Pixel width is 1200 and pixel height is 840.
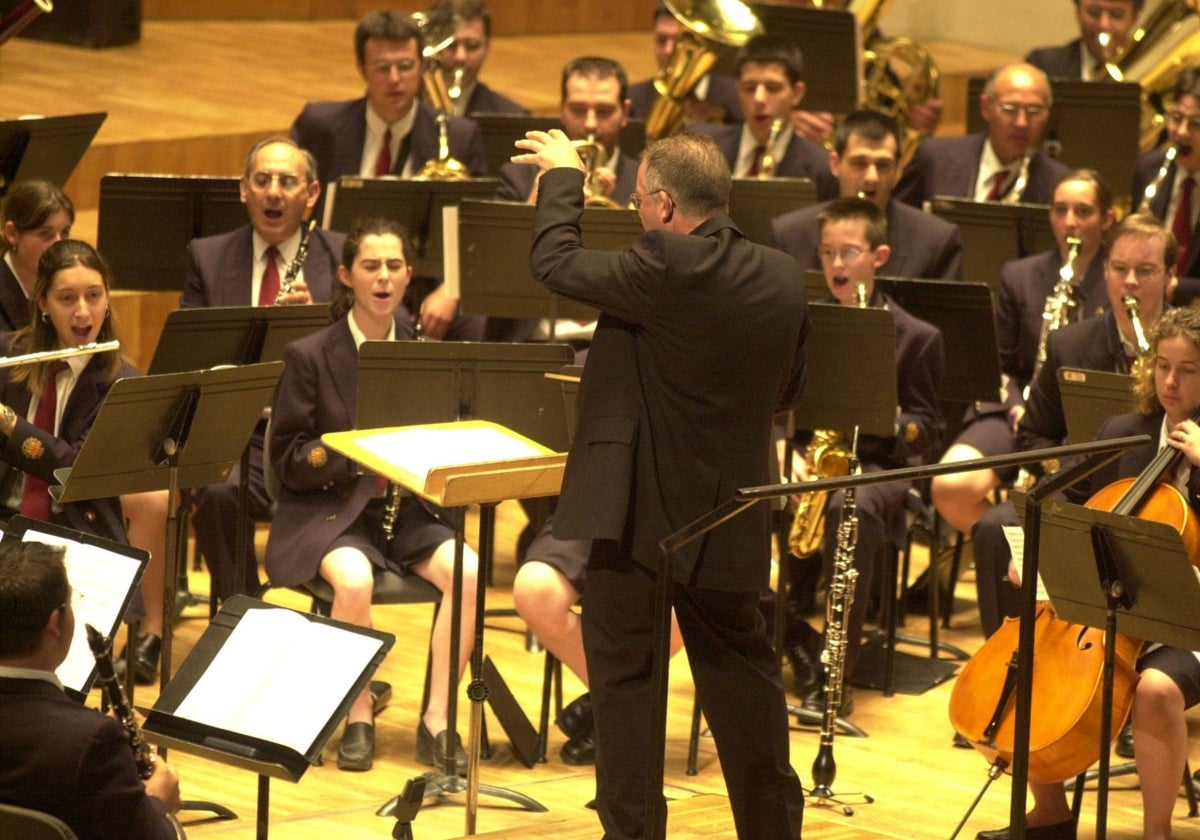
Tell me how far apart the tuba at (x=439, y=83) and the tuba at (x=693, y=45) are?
2.36ft

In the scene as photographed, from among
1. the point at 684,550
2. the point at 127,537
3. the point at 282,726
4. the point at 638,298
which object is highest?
the point at 638,298

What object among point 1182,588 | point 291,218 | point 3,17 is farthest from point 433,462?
point 3,17

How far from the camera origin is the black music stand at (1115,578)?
362 cm

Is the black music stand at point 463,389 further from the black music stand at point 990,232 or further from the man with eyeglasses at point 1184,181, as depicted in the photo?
the man with eyeglasses at point 1184,181

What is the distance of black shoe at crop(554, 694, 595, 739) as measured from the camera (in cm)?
475

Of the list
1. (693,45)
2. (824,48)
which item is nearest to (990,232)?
(824,48)

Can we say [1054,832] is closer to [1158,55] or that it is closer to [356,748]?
[356,748]

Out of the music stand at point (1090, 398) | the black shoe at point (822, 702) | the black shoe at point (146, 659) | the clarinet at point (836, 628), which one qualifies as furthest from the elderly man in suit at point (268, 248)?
the music stand at point (1090, 398)

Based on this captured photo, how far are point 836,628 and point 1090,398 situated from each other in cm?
80

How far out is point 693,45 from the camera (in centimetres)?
684

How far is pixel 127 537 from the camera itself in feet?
15.9

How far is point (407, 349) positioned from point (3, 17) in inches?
87.5

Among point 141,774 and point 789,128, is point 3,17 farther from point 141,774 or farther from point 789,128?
point 141,774

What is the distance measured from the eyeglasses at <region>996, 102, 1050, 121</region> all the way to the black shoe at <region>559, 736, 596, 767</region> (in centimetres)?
266
